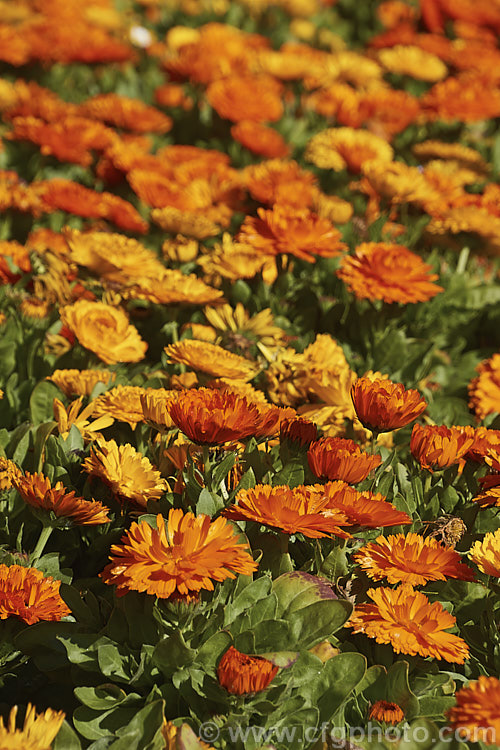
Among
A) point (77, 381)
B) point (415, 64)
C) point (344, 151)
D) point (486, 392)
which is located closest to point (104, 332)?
point (77, 381)

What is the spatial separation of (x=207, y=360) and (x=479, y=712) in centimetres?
96

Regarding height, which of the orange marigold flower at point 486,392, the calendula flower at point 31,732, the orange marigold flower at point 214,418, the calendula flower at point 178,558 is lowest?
the orange marigold flower at point 486,392

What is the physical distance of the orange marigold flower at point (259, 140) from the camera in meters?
3.58

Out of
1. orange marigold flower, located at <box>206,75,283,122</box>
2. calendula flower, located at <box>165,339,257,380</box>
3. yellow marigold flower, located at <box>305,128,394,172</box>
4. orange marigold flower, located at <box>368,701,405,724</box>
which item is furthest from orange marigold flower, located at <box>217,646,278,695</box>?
orange marigold flower, located at <box>206,75,283,122</box>

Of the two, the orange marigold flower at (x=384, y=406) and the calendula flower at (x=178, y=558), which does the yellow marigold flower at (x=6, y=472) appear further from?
the orange marigold flower at (x=384, y=406)

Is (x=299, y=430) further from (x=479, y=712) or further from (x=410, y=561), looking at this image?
(x=479, y=712)

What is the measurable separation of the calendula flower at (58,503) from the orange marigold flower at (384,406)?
19.3 inches

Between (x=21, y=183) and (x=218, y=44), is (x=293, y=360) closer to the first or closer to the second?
(x=21, y=183)

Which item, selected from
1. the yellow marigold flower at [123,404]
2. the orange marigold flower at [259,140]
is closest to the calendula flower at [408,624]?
the yellow marigold flower at [123,404]

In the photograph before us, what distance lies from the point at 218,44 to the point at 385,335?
235 cm

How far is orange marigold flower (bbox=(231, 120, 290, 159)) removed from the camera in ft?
11.7

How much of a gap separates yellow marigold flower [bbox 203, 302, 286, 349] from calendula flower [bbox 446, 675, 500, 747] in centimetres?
124

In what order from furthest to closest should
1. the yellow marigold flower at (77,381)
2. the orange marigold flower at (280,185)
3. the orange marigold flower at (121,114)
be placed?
the orange marigold flower at (121,114) → the orange marigold flower at (280,185) → the yellow marigold flower at (77,381)

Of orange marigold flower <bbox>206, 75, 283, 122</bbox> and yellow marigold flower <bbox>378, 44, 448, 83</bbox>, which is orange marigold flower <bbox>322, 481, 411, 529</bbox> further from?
yellow marigold flower <bbox>378, 44, 448, 83</bbox>
